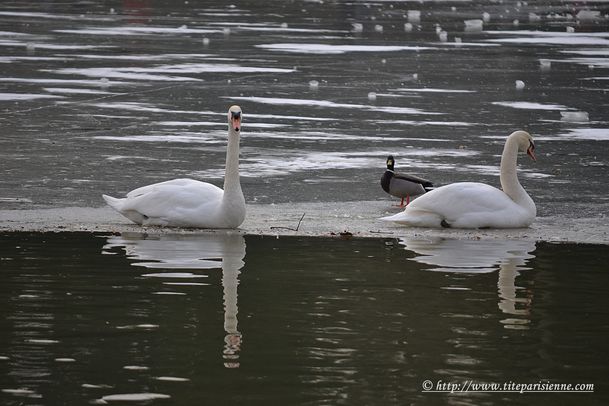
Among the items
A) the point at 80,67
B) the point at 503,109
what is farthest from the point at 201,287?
the point at 80,67

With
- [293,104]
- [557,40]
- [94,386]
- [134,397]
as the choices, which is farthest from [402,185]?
[557,40]

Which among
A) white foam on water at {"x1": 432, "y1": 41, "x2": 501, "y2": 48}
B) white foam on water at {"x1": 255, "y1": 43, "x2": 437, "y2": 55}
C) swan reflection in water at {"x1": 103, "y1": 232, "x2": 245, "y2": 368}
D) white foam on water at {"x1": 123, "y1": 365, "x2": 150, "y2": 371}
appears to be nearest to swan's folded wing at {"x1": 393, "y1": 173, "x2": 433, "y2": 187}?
swan reflection in water at {"x1": 103, "y1": 232, "x2": 245, "y2": 368}

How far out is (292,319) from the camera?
8.62m

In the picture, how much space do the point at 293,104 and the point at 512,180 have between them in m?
9.17

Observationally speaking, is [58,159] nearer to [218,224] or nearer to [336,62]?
[218,224]

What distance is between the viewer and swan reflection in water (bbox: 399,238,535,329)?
941 centimetres

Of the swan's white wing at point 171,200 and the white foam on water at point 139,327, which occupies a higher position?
the swan's white wing at point 171,200

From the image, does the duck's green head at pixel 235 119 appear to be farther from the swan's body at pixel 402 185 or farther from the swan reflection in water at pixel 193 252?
the swan's body at pixel 402 185

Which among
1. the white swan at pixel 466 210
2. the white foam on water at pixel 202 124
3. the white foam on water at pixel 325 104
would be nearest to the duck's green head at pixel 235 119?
the white swan at pixel 466 210

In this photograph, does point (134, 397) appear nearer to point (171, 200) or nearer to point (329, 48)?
point (171, 200)

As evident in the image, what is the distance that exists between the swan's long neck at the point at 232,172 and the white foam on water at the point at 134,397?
17.0ft

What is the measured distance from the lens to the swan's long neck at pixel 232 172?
1211 cm

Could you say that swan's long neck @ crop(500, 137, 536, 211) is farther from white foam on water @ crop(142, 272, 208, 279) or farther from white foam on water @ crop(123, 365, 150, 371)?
white foam on water @ crop(123, 365, 150, 371)

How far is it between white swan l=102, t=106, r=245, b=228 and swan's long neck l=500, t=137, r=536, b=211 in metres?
2.39
